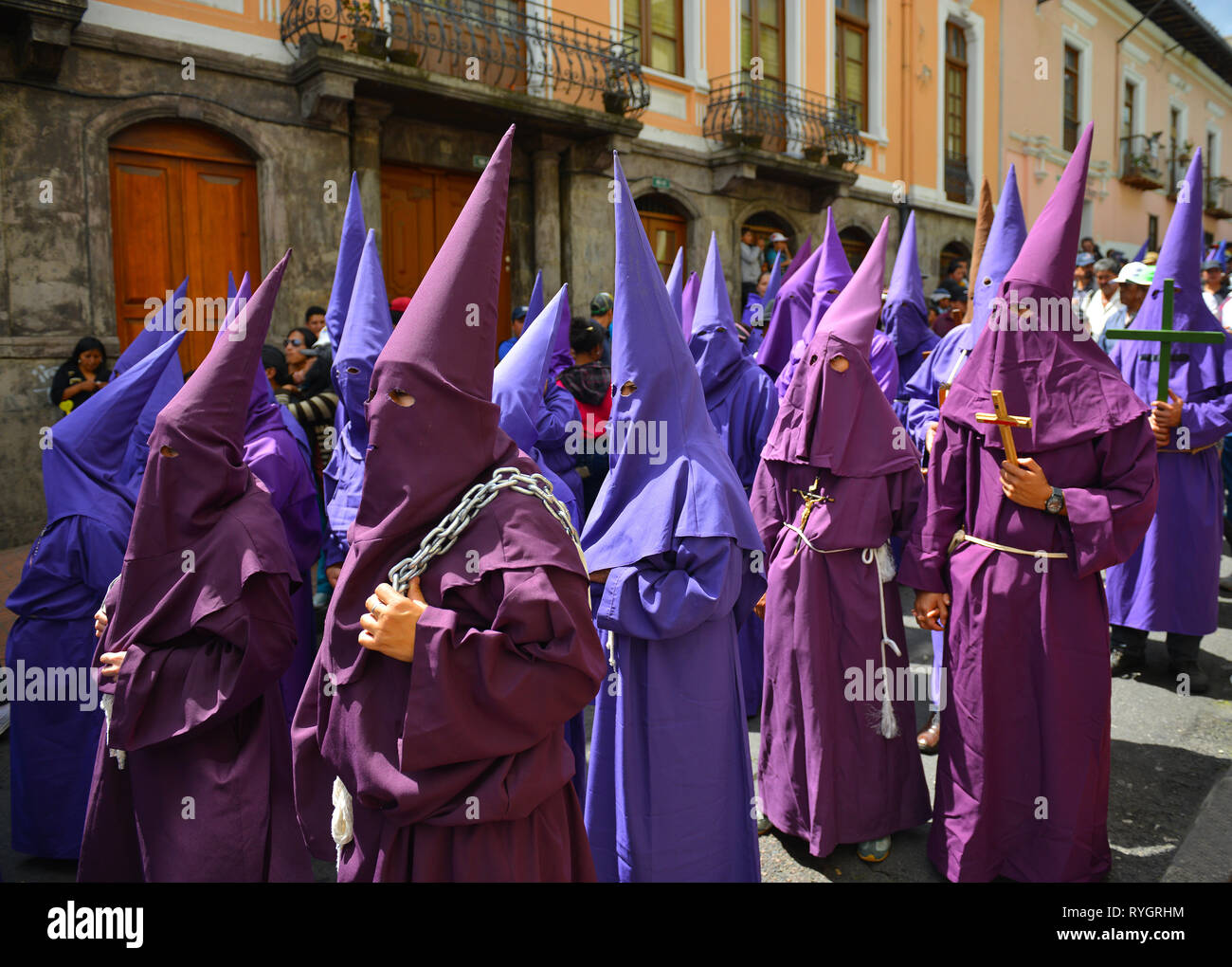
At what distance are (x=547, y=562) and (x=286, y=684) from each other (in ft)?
8.37

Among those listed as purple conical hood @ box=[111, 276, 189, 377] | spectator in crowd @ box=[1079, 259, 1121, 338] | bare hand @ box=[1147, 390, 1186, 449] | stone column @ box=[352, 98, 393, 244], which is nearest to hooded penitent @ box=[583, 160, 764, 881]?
purple conical hood @ box=[111, 276, 189, 377]

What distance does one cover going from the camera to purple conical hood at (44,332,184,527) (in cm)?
340

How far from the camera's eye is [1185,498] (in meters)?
5.25

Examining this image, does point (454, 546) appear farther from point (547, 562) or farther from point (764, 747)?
point (764, 747)

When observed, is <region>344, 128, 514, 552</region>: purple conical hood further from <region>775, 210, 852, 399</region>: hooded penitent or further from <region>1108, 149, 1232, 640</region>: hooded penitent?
<region>1108, 149, 1232, 640</region>: hooded penitent

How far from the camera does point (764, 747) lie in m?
3.74

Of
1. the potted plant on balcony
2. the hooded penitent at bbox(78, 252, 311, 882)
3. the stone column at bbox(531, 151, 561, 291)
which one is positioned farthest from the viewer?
the stone column at bbox(531, 151, 561, 291)

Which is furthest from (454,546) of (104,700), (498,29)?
(498,29)

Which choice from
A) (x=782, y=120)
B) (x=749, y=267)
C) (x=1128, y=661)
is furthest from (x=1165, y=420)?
(x=782, y=120)

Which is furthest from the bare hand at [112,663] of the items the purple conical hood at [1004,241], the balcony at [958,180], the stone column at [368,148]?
the balcony at [958,180]

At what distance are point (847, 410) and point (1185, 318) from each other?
2.85 meters

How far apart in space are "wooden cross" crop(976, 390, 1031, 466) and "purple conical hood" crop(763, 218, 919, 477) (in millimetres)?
431

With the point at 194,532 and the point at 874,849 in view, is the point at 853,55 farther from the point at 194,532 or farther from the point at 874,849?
the point at 194,532

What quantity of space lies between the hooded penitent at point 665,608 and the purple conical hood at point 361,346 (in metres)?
1.79
